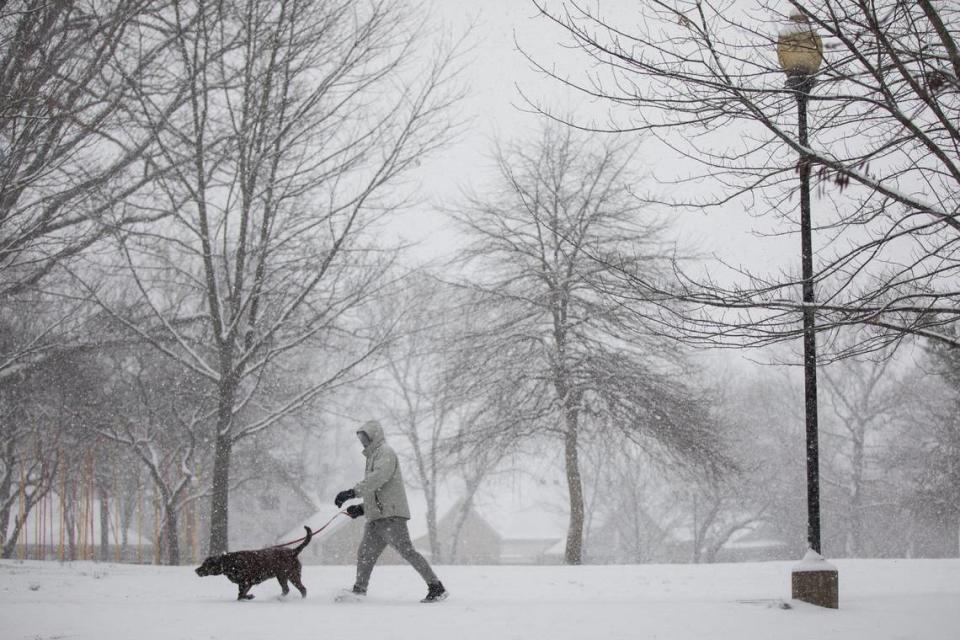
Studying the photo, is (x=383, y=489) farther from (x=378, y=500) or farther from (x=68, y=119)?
(x=68, y=119)

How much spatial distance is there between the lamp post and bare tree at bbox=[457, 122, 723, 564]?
20.6ft

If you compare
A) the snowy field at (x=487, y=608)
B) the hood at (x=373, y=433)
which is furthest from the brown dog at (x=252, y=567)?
the hood at (x=373, y=433)

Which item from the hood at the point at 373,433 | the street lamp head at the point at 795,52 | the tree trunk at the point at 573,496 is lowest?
the tree trunk at the point at 573,496

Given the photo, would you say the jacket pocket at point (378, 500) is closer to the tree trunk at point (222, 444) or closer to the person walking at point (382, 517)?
the person walking at point (382, 517)

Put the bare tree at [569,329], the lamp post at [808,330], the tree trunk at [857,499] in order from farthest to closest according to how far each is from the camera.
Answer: the tree trunk at [857,499], the bare tree at [569,329], the lamp post at [808,330]

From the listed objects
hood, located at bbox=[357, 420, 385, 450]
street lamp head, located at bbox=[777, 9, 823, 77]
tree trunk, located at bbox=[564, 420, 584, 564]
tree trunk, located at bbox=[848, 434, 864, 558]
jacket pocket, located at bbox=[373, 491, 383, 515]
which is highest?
street lamp head, located at bbox=[777, 9, 823, 77]

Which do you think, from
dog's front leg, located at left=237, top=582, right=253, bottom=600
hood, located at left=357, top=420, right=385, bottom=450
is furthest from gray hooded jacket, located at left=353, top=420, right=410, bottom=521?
dog's front leg, located at left=237, top=582, right=253, bottom=600

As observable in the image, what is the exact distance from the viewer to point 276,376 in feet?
56.9

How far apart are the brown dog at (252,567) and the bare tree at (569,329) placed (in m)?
7.34

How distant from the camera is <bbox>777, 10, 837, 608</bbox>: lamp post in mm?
5492

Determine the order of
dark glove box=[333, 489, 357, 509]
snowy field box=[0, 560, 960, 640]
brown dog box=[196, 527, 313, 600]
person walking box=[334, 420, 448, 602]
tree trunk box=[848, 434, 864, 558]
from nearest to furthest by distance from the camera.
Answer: snowy field box=[0, 560, 960, 640] < dark glove box=[333, 489, 357, 509] < brown dog box=[196, 527, 313, 600] < person walking box=[334, 420, 448, 602] < tree trunk box=[848, 434, 864, 558]

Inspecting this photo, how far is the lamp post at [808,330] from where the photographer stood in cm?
549

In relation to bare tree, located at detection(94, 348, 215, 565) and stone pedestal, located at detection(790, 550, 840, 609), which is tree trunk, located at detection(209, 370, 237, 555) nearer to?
stone pedestal, located at detection(790, 550, 840, 609)

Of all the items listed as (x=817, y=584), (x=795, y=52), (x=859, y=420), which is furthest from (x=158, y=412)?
(x=859, y=420)
